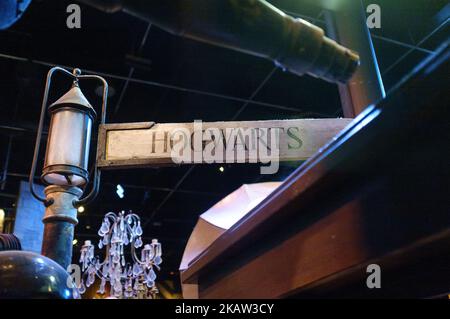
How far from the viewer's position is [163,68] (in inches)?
222

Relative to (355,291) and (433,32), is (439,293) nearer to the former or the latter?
(355,291)

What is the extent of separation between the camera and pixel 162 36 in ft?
16.8

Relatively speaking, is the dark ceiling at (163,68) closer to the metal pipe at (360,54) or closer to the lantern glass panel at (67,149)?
the metal pipe at (360,54)

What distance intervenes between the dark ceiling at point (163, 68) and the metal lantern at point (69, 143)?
2.95 meters

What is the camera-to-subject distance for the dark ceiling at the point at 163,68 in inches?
190

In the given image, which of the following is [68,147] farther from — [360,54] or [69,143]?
[360,54]

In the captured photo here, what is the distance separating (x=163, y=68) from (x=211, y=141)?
13.6 ft

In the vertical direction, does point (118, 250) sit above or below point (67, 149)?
above

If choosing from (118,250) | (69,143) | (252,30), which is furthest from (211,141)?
(118,250)

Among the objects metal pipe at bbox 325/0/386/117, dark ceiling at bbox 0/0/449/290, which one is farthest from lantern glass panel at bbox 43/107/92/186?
dark ceiling at bbox 0/0/449/290
